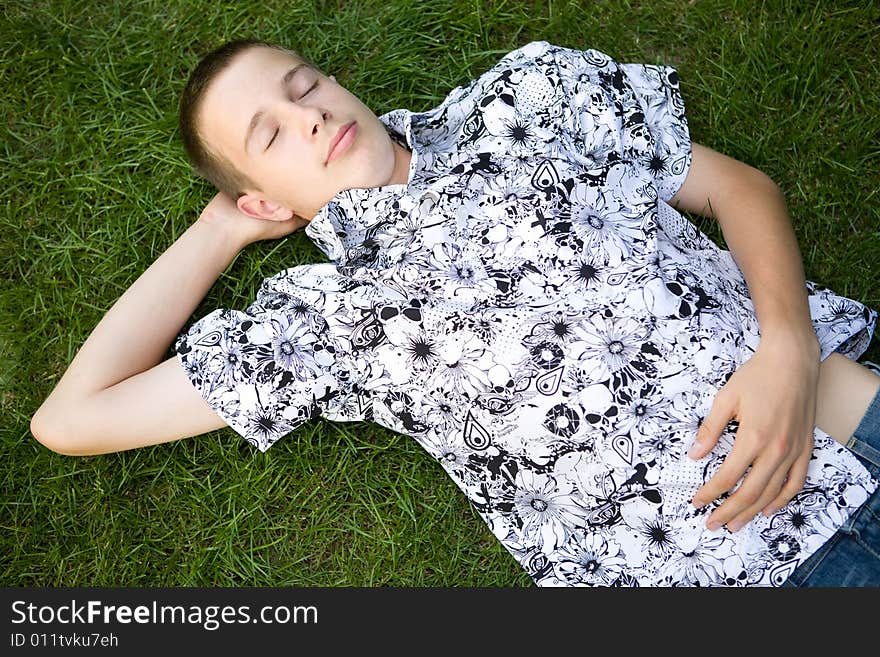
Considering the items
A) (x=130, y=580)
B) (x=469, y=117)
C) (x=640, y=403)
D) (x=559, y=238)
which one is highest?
(x=469, y=117)

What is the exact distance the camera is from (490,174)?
7.79ft

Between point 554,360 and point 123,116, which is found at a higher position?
point 123,116

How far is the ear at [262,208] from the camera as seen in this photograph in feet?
8.23

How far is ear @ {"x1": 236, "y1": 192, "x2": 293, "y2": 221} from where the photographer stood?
8.23ft

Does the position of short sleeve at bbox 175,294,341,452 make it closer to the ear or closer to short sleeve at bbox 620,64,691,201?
the ear

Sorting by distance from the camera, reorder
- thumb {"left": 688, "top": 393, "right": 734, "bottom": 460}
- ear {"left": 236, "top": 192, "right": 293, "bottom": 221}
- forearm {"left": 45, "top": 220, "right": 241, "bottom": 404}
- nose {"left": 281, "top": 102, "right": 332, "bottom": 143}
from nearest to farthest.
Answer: thumb {"left": 688, "top": 393, "right": 734, "bottom": 460}
nose {"left": 281, "top": 102, "right": 332, "bottom": 143}
forearm {"left": 45, "top": 220, "right": 241, "bottom": 404}
ear {"left": 236, "top": 192, "right": 293, "bottom": 221}

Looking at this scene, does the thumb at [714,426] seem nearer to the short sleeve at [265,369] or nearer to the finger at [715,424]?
the finger at [715,424]

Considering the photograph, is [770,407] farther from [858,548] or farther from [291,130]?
[291,130]

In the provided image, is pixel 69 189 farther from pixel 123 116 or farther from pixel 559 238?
pixel 559 238

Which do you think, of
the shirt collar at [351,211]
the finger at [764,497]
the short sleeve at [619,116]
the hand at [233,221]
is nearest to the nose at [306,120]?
the shirt collar at [351,211]

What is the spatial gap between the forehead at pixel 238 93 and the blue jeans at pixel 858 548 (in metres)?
1.93

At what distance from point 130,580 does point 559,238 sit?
1812 mm

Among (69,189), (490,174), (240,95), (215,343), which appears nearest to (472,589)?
(215,343)

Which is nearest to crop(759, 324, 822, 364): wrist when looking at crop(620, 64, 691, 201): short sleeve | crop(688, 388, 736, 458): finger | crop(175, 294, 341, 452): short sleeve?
crop(688, 388, 736, 458): finger
